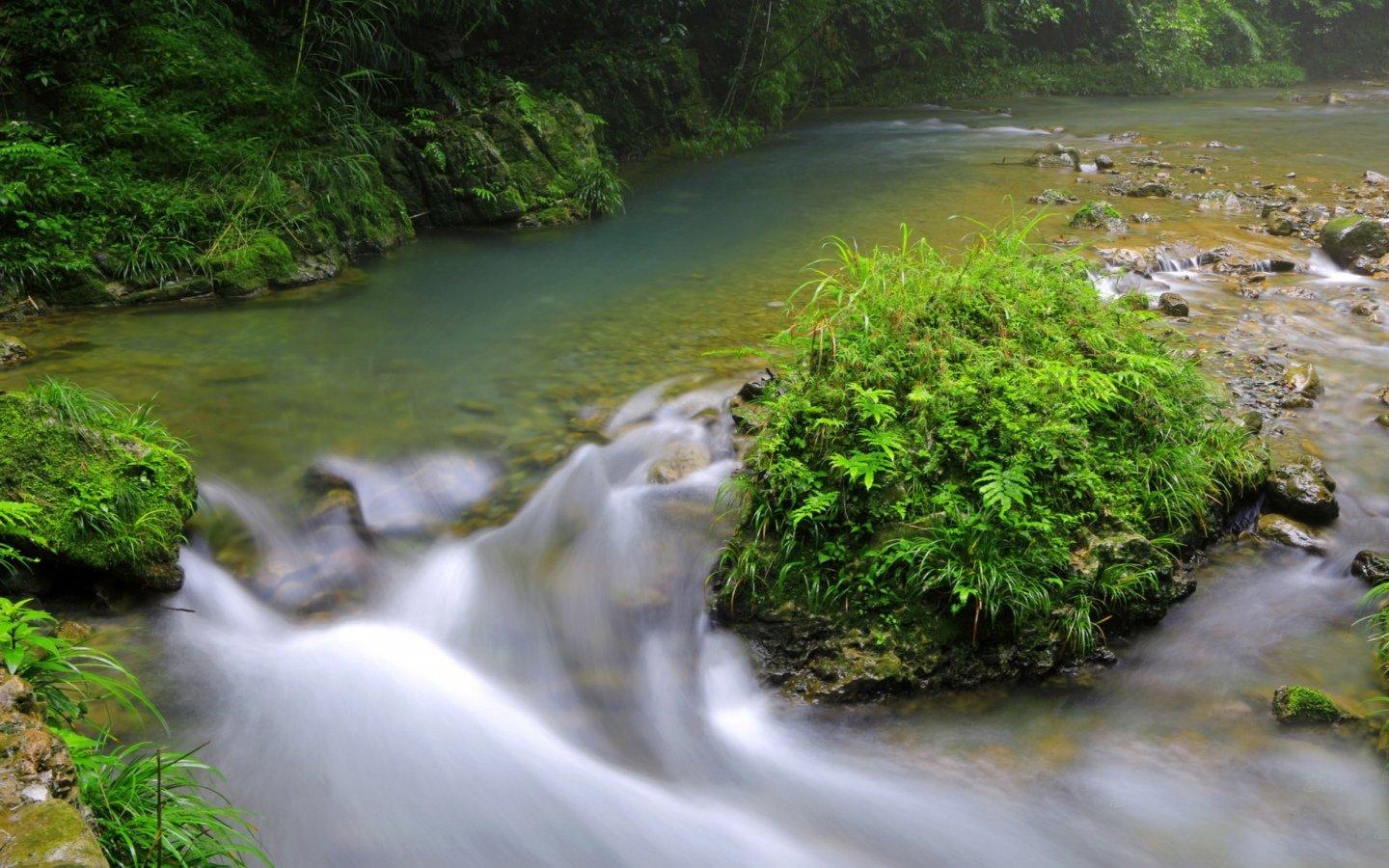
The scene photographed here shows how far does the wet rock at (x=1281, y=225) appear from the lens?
9391 mm

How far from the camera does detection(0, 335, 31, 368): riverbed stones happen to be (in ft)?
19.9

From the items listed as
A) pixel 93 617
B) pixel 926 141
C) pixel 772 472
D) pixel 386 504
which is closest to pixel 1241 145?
pixel 926 141

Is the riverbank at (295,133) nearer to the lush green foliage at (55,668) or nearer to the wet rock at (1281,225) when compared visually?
the lush green foliage at (55,668)

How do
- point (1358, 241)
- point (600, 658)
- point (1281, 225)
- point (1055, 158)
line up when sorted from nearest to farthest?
point (600, 658) → point (1358, 241) → point (1281, 225) → point (1055, 158)

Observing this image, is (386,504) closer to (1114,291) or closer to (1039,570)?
(1039,570)

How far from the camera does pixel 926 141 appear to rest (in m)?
15.9

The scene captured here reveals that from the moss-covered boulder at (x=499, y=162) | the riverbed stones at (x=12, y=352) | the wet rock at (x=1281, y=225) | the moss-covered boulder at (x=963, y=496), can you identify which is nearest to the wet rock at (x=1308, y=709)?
the moss-covered boulder at (x=963, y=496)

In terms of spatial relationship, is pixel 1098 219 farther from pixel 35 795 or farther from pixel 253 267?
pixel 35 795

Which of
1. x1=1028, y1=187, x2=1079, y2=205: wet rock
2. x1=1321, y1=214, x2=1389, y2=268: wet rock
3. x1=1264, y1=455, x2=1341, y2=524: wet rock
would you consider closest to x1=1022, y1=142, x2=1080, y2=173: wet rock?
x1=1028, y1=187, x2=1079, y2=205: wet rock

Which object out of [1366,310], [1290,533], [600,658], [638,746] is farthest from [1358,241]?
[638,746]

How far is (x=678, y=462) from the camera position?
205 inches

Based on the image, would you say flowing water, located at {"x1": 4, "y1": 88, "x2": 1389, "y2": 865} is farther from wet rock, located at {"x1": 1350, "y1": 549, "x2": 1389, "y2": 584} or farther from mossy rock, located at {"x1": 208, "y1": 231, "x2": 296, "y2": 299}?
mossy rock, located at {"x1": 208, "y1": 231, "x2": 296, "y2": 299}

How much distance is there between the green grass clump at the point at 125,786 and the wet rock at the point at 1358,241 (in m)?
9.77

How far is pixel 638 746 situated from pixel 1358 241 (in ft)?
28.1
